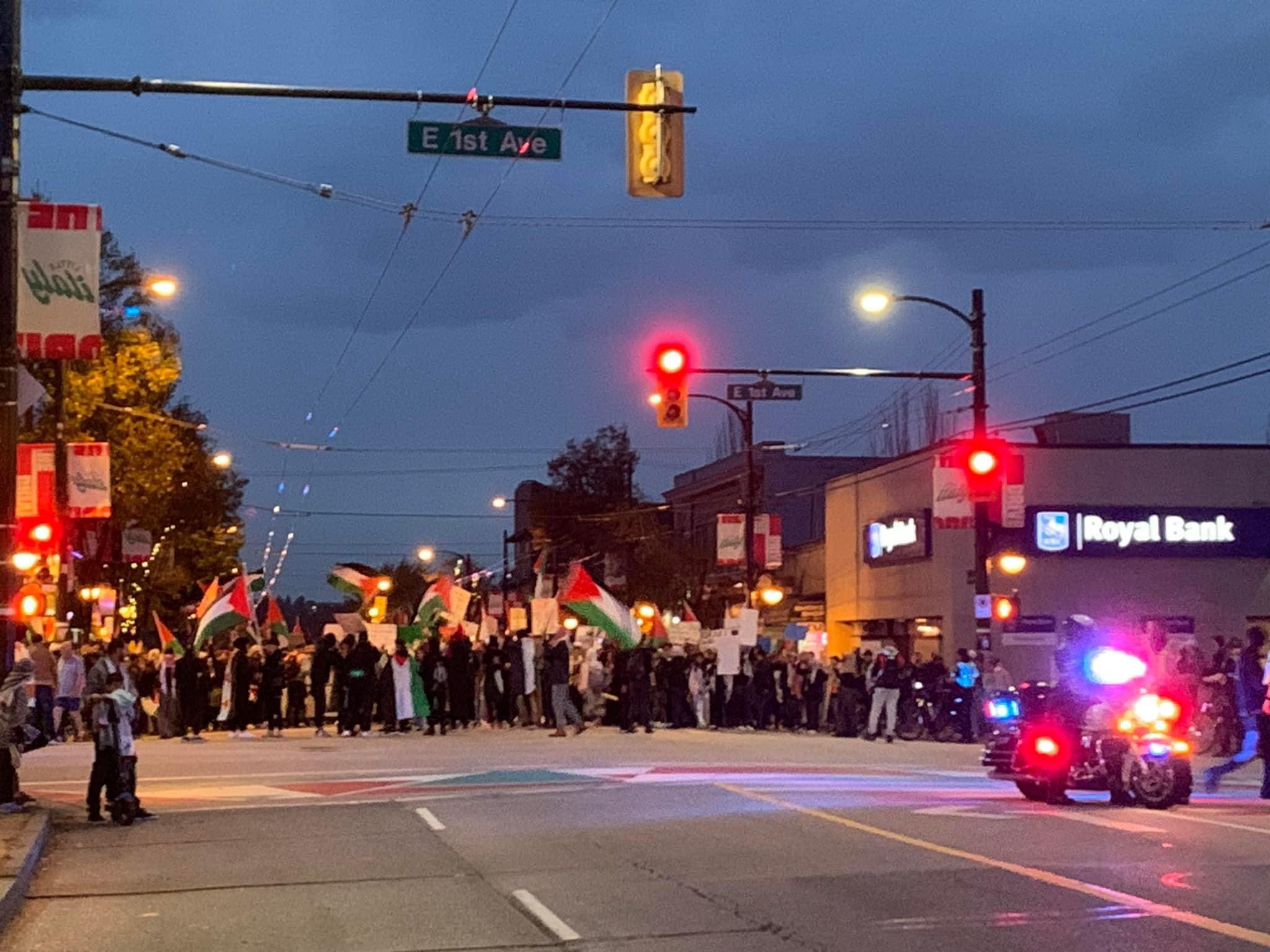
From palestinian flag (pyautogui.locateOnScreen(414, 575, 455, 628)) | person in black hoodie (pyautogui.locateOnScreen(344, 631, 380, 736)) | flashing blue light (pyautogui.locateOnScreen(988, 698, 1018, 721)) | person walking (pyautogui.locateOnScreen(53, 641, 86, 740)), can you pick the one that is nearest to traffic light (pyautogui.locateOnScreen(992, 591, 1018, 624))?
person in black hoodie (pyautogui.locateOnScreen(344, 631, 380, 736))

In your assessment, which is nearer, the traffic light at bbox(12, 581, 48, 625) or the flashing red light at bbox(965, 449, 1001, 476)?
the traffic light at bbox(12, 581, 48, 625)

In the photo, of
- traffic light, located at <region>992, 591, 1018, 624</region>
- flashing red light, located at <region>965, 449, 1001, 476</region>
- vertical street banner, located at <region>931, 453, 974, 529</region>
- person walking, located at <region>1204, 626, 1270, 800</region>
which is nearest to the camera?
person walking, located at <region>1204, 626, 1270, 800</region>

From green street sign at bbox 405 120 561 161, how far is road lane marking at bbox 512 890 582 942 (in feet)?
21.9

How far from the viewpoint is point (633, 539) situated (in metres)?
73.4

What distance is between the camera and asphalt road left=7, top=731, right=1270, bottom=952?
33.0ft

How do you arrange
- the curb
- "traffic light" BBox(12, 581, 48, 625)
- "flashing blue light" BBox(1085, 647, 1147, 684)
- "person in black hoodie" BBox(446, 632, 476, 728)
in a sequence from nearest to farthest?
the curb < "flashing blue light" BBox(1085, 647, 1147, 684) < "traffic light" BBox(12, 581, 48, 625) < "person in black hoodie" BBox(446, 632, 476, 728)

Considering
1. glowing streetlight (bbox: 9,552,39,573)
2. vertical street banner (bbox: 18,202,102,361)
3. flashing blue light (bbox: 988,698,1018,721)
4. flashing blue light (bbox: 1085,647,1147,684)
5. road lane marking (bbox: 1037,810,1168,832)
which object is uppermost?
vertical street banner (bbox: 18,202,102,361)

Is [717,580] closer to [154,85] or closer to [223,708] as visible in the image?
[223,708]

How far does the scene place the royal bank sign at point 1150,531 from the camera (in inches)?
1743

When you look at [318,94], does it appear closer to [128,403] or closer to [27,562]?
[27,562]

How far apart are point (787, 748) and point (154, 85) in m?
16.4

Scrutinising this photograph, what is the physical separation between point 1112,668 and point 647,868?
626 cm

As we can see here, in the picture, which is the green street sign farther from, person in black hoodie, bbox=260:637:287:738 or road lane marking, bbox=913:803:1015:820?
person in black hoodie, bbox=260:637:287:738

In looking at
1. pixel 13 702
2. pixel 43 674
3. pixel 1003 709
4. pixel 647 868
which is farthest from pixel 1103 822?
pixel 43 674
